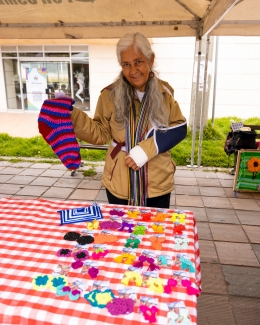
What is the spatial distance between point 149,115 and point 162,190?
52cm

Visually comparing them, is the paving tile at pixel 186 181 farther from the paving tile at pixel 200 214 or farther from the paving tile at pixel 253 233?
the paving tile at pixel 253 233

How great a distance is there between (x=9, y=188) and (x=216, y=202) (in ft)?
10.3

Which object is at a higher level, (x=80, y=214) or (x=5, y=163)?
(x=80, y=214)

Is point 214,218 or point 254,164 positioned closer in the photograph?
point 214,218

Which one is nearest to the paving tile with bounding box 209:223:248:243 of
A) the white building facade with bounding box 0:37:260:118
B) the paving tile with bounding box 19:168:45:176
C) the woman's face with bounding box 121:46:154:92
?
the woman's face with bounding box 121:46:154:92

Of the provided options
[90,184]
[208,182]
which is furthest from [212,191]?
[90,184]

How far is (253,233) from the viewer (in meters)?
3.24

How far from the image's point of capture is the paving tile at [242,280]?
2.33 meters

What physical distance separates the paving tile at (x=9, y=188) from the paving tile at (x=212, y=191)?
2.84m

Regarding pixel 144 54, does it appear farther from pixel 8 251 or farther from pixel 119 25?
pixel 119 25

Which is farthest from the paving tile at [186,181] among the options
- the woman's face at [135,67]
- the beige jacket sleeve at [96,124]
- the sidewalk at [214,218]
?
the woman's face at [135,67]

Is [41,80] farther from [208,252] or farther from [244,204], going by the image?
[208,252]

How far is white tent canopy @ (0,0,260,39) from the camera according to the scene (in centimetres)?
332

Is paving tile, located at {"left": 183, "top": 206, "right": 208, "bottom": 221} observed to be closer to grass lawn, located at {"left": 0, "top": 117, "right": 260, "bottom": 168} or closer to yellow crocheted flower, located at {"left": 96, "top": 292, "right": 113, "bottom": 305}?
grass lawn, located at {"left": 0, "top": 117, "right": 260, "bottom": 168}
